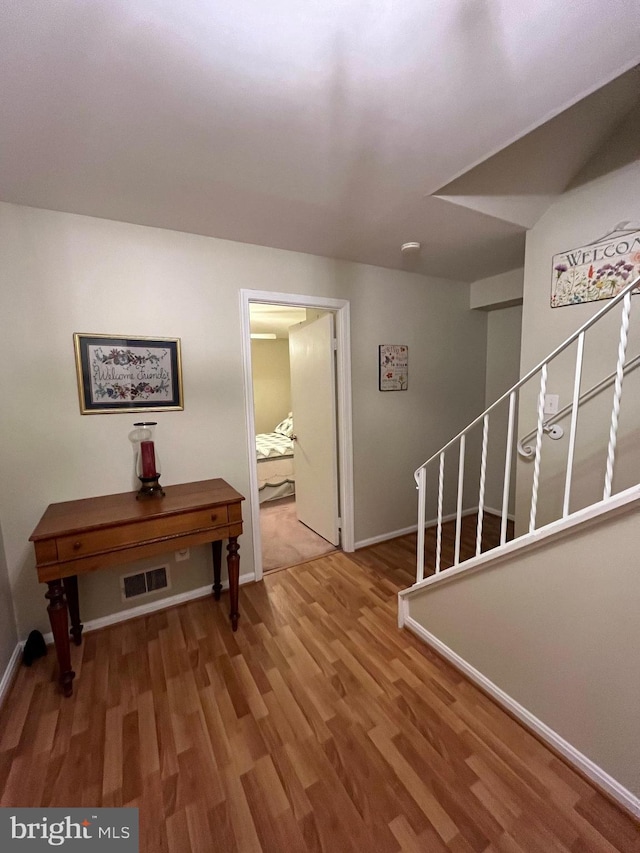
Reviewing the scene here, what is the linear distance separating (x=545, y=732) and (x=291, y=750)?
3.28 ft

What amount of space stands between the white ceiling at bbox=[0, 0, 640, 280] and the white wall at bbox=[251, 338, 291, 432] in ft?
12.2

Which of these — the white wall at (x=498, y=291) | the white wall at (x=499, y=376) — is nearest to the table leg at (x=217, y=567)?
the white wall at (x=499, y=376)

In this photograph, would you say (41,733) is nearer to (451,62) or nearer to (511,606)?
(511,606)

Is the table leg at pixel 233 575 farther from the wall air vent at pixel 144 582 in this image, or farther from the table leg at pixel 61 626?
the table leg at pixel 61 626

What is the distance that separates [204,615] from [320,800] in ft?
3.96

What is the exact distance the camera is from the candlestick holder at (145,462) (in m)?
1.90

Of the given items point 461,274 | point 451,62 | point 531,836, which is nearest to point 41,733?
point 531,836

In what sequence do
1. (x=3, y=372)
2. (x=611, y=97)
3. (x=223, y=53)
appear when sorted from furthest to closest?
1. (x=3, y=372)
2. (x=611, y=97)
3. (x=223, y=53)

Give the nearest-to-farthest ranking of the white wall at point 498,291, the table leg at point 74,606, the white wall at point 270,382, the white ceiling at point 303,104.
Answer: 1. the white ceiling at point 303,104
2. the table leg at point 74,606
3. the white wall at point 498,291
4. the white wall at point 270,382

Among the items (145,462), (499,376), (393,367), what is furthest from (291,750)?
(499,376)

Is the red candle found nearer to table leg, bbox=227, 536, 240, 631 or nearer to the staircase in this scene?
table leg, bbox=227, 536, 240, 631

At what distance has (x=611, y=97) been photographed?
4.44 ft

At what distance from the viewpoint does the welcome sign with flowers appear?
5.61 feet

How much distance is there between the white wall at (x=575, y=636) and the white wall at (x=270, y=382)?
4573 mm
